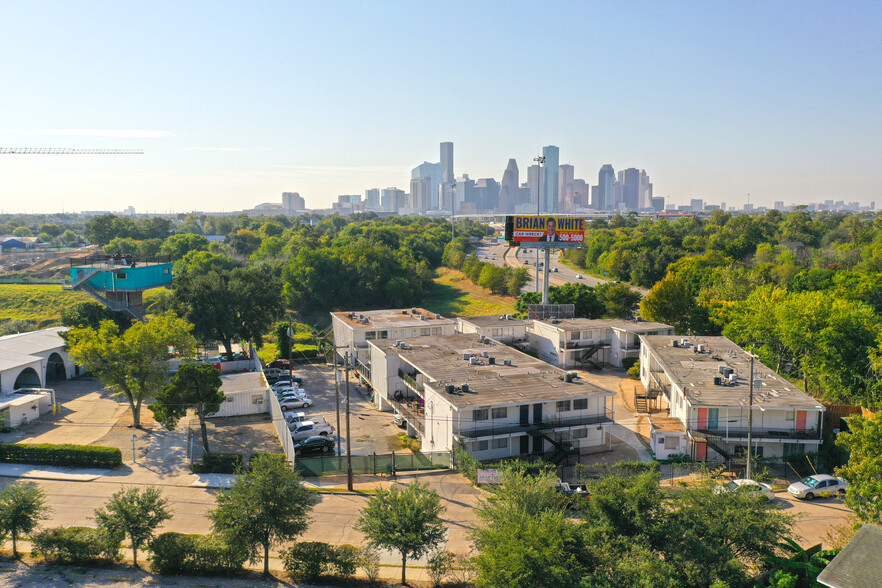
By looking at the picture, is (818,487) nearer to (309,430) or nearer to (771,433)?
(771,433)

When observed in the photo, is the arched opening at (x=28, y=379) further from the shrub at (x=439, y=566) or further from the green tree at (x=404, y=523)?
the shrub at (x=439, y=566)

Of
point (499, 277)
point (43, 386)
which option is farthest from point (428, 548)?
point (499, 277)

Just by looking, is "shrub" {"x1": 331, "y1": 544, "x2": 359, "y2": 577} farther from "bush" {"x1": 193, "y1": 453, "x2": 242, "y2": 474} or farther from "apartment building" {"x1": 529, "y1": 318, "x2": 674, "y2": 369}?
"apartment building" {"x1": 529, "y1": 318, "x2": 674, "y2": 369}

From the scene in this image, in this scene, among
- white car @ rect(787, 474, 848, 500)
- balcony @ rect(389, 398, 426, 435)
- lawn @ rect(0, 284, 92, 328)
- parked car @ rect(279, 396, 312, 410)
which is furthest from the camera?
lawn @ rect(0, 284, 92, 328)

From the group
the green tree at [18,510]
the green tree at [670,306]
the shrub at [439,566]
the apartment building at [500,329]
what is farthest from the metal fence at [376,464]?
the green tree at [670,306]

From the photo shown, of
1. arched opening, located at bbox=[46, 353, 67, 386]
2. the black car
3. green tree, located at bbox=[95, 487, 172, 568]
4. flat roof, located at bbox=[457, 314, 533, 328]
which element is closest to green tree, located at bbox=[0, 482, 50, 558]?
green tree, located at bbox=[95, 487, 172, 568]

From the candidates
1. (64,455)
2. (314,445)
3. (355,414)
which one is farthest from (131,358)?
(355,414)
